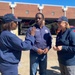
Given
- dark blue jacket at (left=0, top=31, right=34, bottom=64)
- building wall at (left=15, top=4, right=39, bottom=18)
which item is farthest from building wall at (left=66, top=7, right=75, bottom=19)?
dark blue jacket at (left=0, top=31, right=34, bottom=64)

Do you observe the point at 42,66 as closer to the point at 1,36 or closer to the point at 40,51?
the point at 40,51

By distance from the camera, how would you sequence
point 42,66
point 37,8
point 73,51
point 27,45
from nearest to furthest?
point 27,45
point 73,51
point 42,66
point 37,8

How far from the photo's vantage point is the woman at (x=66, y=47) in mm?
3943

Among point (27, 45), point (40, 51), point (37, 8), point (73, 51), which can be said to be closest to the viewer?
point (27, 45)

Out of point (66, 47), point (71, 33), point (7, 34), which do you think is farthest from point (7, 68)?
point (71, 33)

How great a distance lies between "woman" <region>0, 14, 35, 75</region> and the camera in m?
3.23

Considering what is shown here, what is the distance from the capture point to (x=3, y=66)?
330 cm

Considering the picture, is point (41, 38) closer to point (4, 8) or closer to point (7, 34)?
point (7, 34)

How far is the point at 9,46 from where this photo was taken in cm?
326

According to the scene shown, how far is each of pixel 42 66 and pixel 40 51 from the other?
468mm

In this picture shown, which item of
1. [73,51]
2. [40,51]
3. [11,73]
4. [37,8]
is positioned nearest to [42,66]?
[40,51]

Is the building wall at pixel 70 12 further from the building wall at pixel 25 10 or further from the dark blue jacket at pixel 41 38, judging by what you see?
the dark blue jacket at pixel 41 38

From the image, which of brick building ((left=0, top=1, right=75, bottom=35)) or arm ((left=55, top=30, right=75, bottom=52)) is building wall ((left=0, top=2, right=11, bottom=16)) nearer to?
brick building ((left=0, top=1, right=75, bottom=35))

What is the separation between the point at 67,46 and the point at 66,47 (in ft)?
0.14
